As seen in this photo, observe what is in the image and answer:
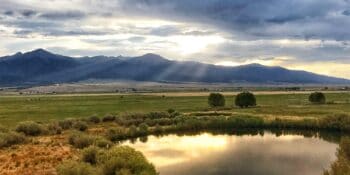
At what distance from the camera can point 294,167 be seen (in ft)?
132

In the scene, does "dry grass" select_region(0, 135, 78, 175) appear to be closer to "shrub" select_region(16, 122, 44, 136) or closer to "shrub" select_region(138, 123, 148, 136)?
"shrub" select_region(16, 122, 44, 136)

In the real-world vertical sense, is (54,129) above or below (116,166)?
below

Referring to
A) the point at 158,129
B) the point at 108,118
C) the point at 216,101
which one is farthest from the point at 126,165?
the point at 216,101

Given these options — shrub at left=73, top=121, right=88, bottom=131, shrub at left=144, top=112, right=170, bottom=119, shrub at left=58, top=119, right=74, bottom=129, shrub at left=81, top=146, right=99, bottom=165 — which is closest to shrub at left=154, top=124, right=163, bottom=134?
shrub at left=73, top=121, right=88, bottom=131

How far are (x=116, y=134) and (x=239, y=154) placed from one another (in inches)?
762

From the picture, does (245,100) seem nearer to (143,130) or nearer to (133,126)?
(143,130)

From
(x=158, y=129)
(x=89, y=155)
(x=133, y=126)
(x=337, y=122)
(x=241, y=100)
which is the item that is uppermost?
(x=241, y=100)

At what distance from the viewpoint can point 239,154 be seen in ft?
159

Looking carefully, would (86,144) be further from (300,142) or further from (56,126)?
(300,142)

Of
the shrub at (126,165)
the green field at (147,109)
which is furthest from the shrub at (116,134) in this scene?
the shrub at (126,165)

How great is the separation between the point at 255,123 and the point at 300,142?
1358cm

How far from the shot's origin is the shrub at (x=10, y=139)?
47.5 meters

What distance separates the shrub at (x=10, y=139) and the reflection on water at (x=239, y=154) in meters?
13.9

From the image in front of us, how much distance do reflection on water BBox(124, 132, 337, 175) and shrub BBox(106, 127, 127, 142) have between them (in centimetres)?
311
